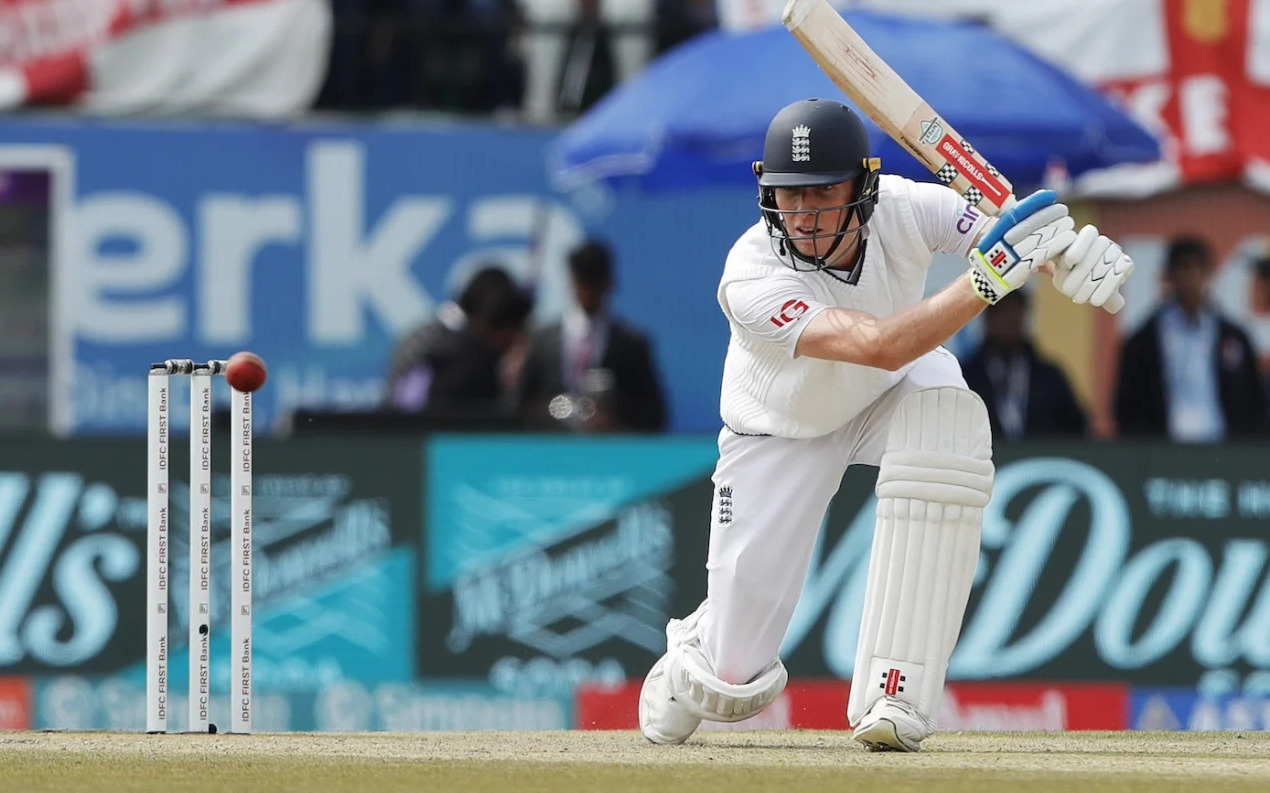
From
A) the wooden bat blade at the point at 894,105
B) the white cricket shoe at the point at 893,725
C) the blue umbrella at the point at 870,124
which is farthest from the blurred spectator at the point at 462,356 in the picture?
the white cricket shoe at the point at 893,725

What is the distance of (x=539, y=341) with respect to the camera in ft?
31.2

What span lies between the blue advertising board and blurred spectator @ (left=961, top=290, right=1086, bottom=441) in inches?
75.0

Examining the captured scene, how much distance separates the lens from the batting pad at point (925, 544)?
5.21 meters

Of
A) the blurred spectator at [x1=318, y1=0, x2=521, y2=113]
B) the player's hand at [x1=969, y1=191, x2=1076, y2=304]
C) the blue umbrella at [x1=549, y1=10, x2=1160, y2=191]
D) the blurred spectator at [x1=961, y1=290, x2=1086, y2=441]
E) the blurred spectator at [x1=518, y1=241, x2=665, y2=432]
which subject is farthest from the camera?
the blurred spectator at [x1=318, y1=0, x2=521, y2=113]

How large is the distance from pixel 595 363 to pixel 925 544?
14.0ft

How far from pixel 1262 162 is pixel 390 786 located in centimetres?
743

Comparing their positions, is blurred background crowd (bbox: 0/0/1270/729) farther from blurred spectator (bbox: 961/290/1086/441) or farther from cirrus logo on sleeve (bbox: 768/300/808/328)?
cirrus logo on sleeve (bbox: 768/300/808/328)

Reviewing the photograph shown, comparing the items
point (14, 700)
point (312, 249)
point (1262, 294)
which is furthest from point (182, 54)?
point (1262, 294)

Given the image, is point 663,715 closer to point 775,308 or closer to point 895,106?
point 775,308

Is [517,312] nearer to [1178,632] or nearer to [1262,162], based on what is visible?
[1178,632]

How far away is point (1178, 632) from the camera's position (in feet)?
26.6

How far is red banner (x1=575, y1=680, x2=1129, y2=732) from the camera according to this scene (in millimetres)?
8023

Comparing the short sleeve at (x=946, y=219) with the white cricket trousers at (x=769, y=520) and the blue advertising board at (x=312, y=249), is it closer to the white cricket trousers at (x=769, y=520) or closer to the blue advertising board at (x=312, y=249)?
the white cricket trousers at (x=769, y=520)

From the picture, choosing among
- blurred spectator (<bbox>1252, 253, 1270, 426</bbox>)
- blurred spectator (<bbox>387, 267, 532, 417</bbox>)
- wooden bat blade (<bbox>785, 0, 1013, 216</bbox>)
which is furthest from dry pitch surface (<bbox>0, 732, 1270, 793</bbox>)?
blurred spectator (<bbox>1252, 253, 1270, 426</bbox>)
